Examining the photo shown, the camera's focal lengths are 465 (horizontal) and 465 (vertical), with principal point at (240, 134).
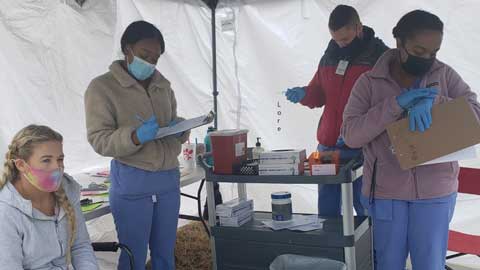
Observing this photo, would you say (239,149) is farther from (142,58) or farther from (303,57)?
(303,57)

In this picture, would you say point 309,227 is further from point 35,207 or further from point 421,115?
point 35,207

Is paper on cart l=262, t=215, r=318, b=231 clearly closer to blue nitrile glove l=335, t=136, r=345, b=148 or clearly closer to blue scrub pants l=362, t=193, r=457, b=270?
blue scrub pants l=362, t=193, r=457, b=270

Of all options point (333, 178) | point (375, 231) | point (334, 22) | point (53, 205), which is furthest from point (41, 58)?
point (375, 231)

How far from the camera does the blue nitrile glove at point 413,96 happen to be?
4.95ft

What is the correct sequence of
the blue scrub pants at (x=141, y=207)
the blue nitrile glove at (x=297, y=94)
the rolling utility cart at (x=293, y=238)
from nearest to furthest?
1. the rolling utility cart at (x=293, y=238)
2. the blue scrub pants at (x=141, y=207)
3. the blue nitrile glove at (x=297, y=94)

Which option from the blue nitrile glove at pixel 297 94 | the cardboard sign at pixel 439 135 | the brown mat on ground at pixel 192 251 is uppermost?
the blue nitrile glove at pixel 297 94

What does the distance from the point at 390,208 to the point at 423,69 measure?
0.49m

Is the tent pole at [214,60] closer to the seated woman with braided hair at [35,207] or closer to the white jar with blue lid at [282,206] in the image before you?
the white jar with blue lid at [282,206]

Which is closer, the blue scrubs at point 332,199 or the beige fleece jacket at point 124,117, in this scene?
the beige fleece jacket at point 124,117

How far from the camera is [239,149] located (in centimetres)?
200

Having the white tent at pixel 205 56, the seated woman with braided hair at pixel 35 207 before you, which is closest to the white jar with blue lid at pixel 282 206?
the seated woman with braided hair at pixel 35 207

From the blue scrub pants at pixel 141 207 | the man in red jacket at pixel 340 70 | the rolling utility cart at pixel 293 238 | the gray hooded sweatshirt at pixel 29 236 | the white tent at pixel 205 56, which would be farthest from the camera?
the white tent at pixel 205 56

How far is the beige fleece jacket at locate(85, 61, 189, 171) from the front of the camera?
1.77 m

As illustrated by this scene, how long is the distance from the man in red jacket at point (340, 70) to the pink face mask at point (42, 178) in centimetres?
124
